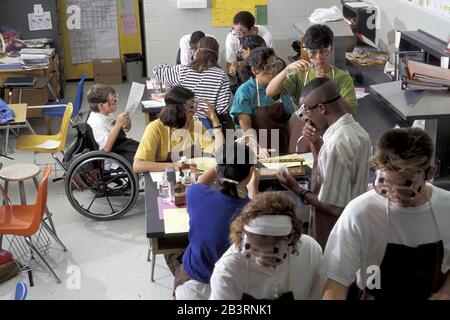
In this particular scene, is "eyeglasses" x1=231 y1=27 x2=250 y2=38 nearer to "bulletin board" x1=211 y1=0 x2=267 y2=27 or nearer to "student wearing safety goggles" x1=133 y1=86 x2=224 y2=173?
"bulletin board" x1=211 y1=0 x2=267 y2=27

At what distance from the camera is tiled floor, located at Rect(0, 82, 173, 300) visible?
4551mm

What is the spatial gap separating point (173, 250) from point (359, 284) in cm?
156

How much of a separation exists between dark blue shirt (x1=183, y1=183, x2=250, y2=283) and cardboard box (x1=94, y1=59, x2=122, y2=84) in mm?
6660

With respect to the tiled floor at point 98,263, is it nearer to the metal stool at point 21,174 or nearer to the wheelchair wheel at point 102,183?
the wheelchair wheel at point 102,183

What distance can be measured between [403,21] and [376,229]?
4213 mm

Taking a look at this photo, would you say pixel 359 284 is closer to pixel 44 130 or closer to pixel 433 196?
pixel 433 196

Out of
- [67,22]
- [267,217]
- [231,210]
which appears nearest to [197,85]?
[231,210]

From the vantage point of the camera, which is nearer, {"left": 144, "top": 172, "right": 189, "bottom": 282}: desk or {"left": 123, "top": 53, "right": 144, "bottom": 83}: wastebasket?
{"left": 144, "top": 172, "right": 189, "bottom": 282}: desk

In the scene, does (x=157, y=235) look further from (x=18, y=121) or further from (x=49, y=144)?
(x=18, y=121)

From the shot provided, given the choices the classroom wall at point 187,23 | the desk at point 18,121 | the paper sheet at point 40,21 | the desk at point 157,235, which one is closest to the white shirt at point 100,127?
the desk at point 18,121

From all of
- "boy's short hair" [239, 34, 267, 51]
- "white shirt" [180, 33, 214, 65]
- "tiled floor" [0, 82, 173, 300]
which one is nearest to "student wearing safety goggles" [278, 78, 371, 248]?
"tiled floor" [0, 82, 173, 300]

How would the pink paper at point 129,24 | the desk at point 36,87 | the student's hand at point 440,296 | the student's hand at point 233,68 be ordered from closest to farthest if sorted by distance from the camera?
1. the student's hand at point 440,296
2. the student's hand at point 233,68
3. the desk at point 36,87
4. the pink paper at point 129,24

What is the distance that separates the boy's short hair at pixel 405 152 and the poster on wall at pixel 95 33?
300 inches

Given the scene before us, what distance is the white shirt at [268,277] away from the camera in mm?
2457
